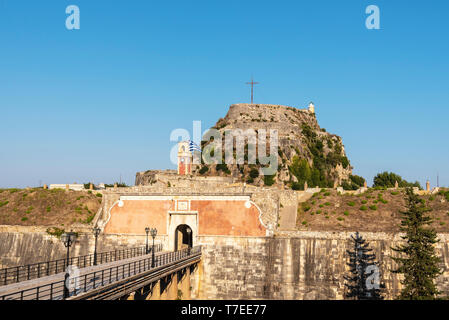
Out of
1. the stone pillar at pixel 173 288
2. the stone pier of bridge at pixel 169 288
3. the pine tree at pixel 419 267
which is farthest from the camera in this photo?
the stone pillar at pixel 173 288

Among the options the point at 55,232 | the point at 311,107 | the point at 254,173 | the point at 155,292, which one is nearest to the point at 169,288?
the point at 155,292

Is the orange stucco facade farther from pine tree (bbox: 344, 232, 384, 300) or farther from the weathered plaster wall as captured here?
pine tree (bbox: 344, 232, 384, 300)

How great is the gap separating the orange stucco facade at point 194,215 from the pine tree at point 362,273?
738cm

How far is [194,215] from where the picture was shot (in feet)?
113

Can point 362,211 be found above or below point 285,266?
→ above

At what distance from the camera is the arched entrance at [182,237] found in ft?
117

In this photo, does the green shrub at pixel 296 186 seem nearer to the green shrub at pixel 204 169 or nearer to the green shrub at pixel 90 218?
the green shrub at pixel 204 169

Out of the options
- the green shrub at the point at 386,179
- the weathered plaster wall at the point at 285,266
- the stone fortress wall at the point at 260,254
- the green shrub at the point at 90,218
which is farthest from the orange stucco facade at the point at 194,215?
the green shrub at the point at 386,179

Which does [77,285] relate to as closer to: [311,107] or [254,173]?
→ [254,173]

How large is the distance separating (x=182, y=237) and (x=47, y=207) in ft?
50.0

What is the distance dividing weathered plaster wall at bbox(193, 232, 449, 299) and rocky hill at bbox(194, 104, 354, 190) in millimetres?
25539
